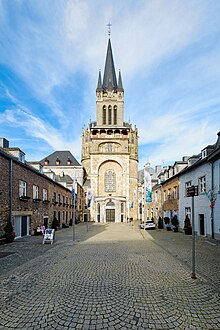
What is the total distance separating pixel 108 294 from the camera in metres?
5.12

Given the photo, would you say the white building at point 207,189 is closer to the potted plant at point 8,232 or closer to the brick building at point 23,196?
the potted plant at point 8,232

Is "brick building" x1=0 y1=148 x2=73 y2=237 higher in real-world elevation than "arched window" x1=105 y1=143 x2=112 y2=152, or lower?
lower

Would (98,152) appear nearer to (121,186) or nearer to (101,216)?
(121,186)

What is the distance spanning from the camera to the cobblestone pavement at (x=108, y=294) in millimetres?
3945

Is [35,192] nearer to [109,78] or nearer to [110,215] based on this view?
[110,215]

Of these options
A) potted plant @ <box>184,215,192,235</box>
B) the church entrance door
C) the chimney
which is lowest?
the church entrance door

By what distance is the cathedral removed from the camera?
4325 centimetres

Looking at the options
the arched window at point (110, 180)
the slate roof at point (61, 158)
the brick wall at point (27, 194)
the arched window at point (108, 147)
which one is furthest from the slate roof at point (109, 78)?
the brick wall at point (27, 194)

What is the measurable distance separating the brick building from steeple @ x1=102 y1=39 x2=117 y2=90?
126 ft

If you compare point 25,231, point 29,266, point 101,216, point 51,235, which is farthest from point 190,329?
point 101,216

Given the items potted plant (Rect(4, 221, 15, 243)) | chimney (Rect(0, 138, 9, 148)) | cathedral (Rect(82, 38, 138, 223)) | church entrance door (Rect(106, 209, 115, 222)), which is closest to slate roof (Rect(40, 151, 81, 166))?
cathedral (Rect(82, 38, 138, 223))

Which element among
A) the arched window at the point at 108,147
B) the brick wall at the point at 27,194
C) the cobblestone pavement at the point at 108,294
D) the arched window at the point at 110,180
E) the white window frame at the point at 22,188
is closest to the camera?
the cobblestone pavement at the point at 108,294

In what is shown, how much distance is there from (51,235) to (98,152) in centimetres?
3493

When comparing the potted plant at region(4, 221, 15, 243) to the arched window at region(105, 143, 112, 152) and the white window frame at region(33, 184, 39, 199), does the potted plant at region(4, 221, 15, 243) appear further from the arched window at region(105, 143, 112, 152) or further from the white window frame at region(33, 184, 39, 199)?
the arched window at region(105, 143, 112, 152)
